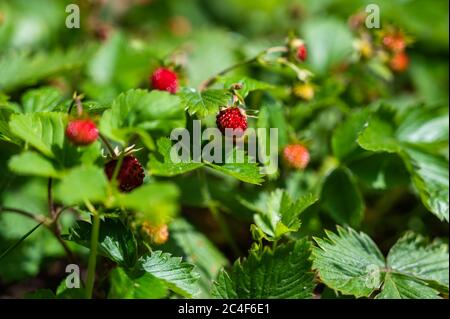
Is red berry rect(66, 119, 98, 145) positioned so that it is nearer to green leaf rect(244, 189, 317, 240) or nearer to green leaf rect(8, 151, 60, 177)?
green leaf rect(8, 151, 60, 177)

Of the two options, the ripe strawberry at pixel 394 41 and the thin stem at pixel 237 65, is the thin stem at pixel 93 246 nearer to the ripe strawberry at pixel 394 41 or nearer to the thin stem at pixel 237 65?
the thin stem at pixel 237 65

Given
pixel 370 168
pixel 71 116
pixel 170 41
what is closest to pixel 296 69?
pixel 370 168

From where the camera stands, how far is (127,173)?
115cm

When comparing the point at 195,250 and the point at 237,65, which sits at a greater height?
the point at 237,65

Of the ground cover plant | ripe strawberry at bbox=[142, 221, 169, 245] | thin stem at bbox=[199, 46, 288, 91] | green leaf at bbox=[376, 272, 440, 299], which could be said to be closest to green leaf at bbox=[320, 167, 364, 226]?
the ground cover plant

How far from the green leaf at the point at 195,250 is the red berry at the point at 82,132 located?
1.96 feet

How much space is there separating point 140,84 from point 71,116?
957mm

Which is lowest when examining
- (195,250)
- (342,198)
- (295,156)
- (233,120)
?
(195,250)

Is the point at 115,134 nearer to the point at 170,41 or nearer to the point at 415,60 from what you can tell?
the point at 170,41

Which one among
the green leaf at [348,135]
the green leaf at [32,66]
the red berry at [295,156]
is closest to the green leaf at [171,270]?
the red berry at [295,156]

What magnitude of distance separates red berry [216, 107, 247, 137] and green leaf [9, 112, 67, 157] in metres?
0.34

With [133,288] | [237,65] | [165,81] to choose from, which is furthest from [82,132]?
[237,65]

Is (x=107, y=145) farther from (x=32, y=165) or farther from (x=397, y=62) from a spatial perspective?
(x=397, y=62)

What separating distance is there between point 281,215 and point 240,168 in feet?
0.50
